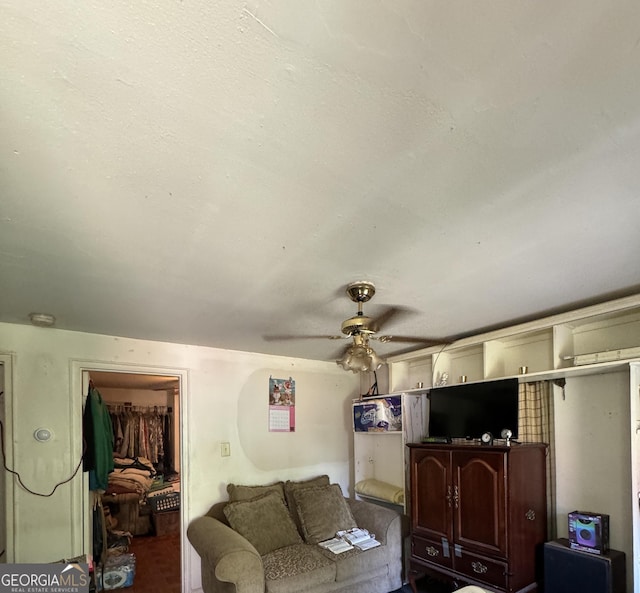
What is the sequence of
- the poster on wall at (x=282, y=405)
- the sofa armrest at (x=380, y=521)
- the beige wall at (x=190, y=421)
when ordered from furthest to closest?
the poster on wall at (x=282, y=405), the sofa armrest at (x=380, y=521), the beige wall at (x=190, y=421)

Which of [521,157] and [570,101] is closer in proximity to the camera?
[570,101]

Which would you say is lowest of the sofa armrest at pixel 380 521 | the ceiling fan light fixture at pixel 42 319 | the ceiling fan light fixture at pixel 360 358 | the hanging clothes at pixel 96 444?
the sofa armrest at pixel 380 521

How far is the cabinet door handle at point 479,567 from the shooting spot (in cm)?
290

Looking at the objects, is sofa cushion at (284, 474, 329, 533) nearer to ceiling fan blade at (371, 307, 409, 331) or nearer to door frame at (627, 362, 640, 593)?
ceiling fan blade at (371, 307, 409, 331)

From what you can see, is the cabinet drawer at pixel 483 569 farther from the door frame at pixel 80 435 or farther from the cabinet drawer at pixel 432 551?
the door frame at pixel 80 435

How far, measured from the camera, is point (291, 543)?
139 inches

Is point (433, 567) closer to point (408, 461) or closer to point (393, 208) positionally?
point (408, 461)

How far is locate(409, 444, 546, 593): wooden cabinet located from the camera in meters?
2.79

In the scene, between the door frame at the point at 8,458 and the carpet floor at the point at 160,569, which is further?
the carpet floor at the point at 160,569

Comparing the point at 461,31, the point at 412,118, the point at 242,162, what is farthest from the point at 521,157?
the point at 242,162

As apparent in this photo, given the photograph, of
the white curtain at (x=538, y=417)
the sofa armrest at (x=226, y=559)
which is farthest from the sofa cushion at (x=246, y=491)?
the white curtain at (x=538, y=417)

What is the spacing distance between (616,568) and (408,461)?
165cm

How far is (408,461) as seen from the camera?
386 cm

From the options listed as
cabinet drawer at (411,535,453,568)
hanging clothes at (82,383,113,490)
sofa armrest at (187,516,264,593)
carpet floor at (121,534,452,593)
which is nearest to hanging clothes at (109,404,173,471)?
carpet floor at (121,534,452,593)
